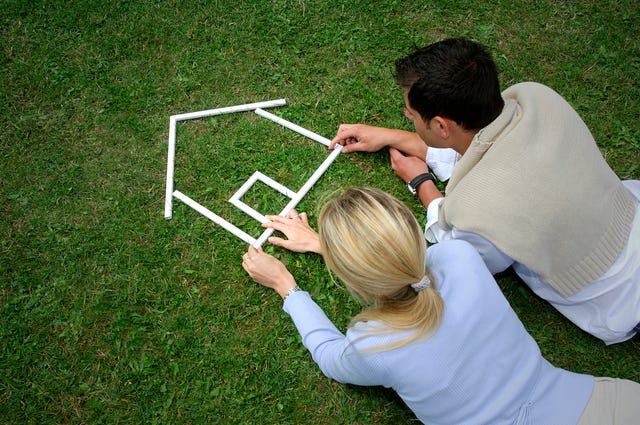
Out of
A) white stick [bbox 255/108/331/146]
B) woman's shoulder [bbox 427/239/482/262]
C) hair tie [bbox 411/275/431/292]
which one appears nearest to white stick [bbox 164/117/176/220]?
white stick [bbox 255/108/331/146]

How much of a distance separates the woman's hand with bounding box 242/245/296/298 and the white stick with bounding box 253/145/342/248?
138 millimetres

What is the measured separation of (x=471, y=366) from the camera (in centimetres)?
215

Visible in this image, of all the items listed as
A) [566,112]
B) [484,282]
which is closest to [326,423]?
[484,282]

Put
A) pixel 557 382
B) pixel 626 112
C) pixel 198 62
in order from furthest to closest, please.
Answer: pixel 198 62 → pixel 626 112 → pixel 557 382

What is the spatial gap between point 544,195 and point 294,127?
2238mm

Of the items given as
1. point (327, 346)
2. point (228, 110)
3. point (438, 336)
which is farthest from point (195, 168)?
point (438, 336)

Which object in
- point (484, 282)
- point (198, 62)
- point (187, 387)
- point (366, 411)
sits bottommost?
point (187, 387)

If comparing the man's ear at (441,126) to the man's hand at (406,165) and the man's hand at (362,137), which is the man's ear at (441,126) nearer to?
the man's hand at (406,165)

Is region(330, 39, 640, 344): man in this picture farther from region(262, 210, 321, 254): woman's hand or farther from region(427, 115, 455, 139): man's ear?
region(262, 210, 321, 254): woman's hand

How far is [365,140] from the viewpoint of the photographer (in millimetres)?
3850

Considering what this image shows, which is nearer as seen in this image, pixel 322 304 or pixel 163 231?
pixel 322 304

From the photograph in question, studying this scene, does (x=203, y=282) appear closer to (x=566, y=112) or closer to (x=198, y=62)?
(x=198, y=62)

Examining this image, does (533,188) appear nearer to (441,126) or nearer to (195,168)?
(441,126)

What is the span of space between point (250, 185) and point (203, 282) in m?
0.87
